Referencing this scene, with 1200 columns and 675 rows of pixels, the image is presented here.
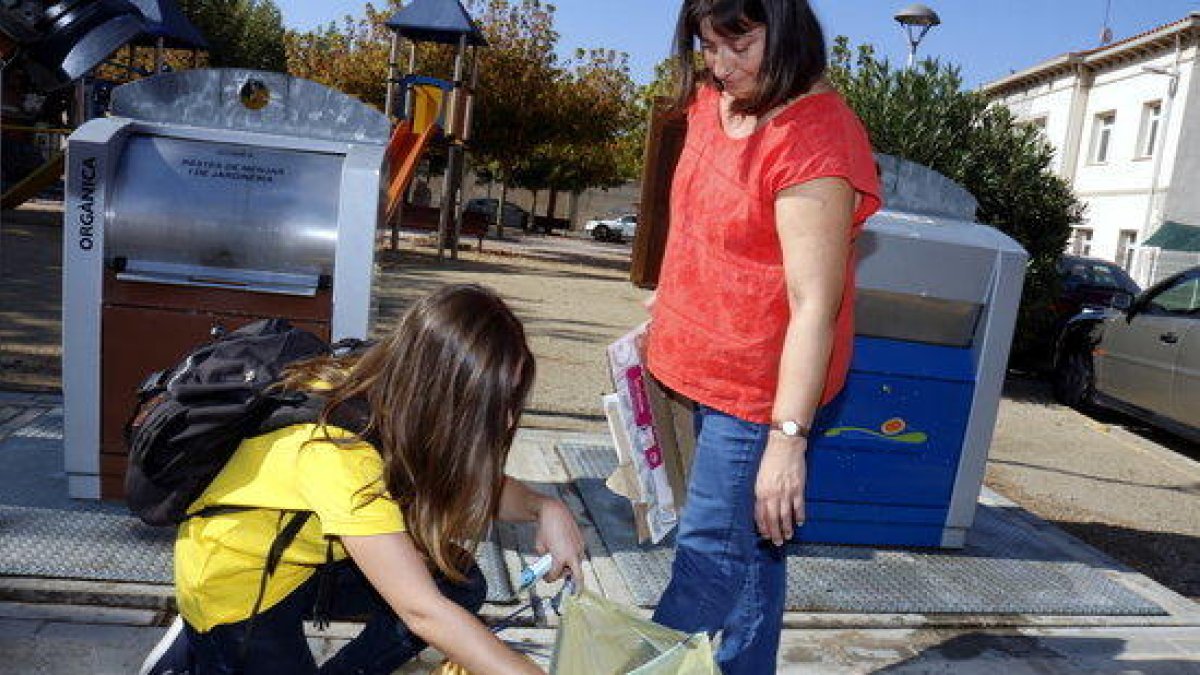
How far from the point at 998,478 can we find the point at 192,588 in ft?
16.9

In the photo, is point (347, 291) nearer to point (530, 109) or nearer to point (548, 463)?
point (548, 463)

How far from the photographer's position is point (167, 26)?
14711mm

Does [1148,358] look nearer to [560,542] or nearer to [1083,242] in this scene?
[560,542]

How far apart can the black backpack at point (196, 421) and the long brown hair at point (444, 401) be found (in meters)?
0.08

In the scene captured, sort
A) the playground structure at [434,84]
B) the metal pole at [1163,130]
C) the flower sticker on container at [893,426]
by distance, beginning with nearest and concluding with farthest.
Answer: the flower sticker on container at [893,426], the playground structure at [434,84], the metal pole at [1163,130]

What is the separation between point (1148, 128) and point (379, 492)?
25.6 metres

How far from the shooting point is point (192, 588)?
188 centimetres

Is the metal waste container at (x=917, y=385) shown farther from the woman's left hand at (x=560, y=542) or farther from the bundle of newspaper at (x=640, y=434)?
the woman's left hand at (x=560, y=542)

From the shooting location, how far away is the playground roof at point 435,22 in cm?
1692

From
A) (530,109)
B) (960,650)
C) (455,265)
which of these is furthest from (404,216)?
(960,650)

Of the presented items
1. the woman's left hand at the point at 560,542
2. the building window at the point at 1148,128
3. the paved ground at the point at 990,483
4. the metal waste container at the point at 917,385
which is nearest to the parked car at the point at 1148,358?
the paved ground at the point at 990,483

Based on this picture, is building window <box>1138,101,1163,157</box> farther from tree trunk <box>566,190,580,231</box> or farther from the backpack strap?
the backpack strap

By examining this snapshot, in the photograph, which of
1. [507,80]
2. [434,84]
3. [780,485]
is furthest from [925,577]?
[507,80]

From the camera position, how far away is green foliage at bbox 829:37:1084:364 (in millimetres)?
8180
